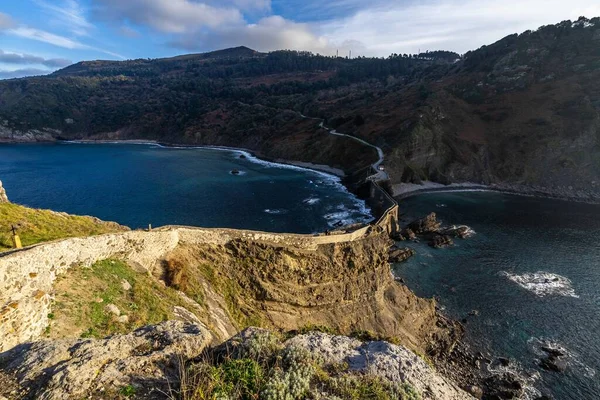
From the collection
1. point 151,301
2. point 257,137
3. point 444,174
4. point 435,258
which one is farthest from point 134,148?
point 151,301

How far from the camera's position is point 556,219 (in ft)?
201

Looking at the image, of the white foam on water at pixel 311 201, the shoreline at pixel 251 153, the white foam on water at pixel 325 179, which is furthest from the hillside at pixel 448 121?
the white foam on water at pixel 311 201

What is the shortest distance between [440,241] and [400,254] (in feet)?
27.6

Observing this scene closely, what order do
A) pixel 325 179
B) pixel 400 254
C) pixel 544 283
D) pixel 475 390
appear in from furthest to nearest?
1. pixel 325 179
2. pixel 400 254
3. pixel 544 283
4. pixel 475 390

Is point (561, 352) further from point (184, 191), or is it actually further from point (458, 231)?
point (184, 191)

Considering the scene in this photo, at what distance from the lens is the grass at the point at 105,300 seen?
484 inches

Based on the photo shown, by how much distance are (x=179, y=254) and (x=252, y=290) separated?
5666 mm

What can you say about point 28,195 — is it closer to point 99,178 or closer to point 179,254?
point 99,178

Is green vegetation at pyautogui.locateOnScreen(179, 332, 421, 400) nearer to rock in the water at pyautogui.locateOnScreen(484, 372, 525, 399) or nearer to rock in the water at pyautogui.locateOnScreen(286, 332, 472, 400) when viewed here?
rock in the water at pyautogui.locateOnScreen(286, 332, 472, 400)

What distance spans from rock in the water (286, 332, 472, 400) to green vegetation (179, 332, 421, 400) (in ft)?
1.15

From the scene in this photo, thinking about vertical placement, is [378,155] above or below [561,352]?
above

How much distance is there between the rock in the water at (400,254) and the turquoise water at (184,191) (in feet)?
38.8

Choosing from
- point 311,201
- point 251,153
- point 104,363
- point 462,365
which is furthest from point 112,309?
point 251,153

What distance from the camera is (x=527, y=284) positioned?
39156 mm
